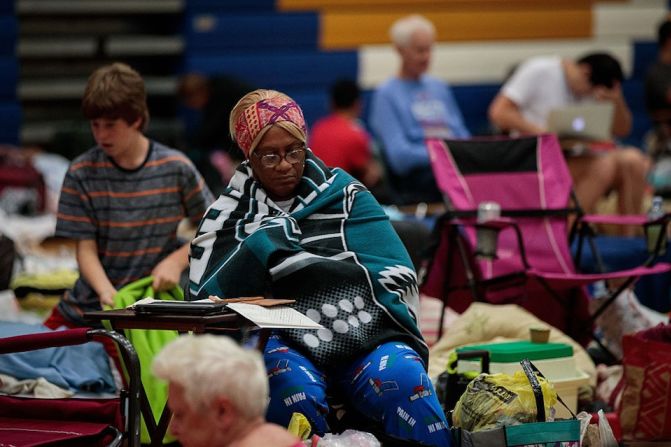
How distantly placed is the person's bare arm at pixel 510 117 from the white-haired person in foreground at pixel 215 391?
16.8 feet

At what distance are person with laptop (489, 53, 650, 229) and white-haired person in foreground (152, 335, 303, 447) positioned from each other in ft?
14.9

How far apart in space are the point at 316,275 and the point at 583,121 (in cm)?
373

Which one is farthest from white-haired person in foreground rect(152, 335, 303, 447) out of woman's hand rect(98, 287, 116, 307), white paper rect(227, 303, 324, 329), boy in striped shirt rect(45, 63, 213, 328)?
boy in striped shirt rect(45, 63, 213, 328)

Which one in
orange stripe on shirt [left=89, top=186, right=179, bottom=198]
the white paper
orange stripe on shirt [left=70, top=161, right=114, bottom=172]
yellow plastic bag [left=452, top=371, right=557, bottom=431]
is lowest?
yellow plastic bag [left=452, top=371, right=557, bottom=431]

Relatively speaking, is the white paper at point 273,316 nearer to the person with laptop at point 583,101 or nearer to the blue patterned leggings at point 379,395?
the blue patterned leggings at point 379,395

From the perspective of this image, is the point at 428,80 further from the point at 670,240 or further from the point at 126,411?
the point at 126,411

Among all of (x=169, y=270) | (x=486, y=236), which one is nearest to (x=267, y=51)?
(x=486, y=236)

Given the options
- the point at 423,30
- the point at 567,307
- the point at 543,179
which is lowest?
the point at 567,307

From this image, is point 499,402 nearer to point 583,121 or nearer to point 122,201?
point 122,201

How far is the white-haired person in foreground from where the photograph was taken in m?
2.46

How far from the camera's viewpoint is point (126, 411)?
3.39 metres

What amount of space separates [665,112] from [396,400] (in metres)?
6.23

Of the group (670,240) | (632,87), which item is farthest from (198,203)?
(632,87)

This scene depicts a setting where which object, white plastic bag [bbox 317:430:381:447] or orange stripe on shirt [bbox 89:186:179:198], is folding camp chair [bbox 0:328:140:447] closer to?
white plastic bag [bbox 317:430:381:447]
